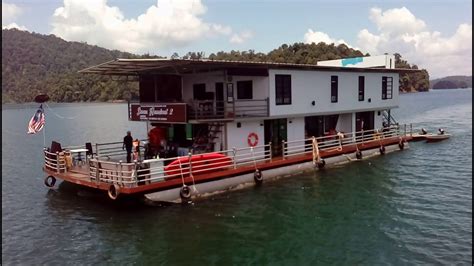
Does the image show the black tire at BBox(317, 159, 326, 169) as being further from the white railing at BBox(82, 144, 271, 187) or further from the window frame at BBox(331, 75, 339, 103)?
the white railing at BBox(82, 144, 271, 187)

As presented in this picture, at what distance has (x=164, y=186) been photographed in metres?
17.7

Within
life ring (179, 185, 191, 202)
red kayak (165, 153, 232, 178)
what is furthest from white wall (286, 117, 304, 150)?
life ring (179, 185, 191, 202)

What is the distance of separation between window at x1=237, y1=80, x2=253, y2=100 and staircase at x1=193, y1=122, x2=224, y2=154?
2.34 meters

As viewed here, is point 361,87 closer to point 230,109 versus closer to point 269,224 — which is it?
point 230,109

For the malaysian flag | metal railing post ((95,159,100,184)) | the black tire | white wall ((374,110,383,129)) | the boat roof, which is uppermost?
the boat roof

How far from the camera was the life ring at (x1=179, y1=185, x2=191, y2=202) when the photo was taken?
18.0 m

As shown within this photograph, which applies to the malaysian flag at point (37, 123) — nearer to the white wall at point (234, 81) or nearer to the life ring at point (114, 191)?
the life ring at point (114, 191)

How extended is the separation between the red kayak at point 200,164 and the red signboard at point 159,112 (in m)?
2.30

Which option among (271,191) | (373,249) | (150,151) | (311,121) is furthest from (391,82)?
(373,249)

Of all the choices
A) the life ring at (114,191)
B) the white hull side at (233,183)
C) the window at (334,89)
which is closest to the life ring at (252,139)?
the white hull side at (233,183)

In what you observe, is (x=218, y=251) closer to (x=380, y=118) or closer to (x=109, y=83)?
(x=380, y=118)

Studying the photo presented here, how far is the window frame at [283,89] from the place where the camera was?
23.3 m

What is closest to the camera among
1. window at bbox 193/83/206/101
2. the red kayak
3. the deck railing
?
the deck railing

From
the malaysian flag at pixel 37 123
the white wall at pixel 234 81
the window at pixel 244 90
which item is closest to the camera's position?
the malaysian flag at pixel 37 123
